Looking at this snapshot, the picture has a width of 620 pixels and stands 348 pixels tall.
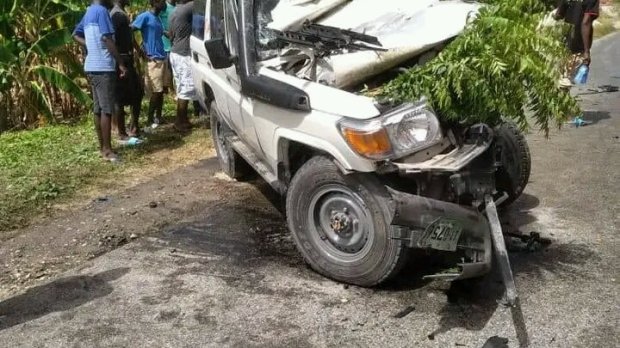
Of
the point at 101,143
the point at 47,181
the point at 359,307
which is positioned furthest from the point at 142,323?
the point at 101,143

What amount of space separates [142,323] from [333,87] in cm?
187

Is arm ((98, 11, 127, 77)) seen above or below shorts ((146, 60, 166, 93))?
above

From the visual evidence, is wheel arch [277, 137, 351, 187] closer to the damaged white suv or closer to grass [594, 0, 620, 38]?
the damaged white suv

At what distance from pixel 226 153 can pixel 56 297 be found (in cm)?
286

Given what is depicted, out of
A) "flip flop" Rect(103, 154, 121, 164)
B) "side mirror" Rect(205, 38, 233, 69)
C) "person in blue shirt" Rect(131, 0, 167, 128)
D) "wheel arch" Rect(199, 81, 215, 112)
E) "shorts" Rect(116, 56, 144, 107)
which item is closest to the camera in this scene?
"side mirror" Rect(205, 38, 233, 69)

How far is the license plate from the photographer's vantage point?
151 inches

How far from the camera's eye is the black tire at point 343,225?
4.10 meters

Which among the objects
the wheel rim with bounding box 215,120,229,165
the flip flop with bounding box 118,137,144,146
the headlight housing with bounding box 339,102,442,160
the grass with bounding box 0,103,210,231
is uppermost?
the headlight housing with bounding box 339,102,442,160

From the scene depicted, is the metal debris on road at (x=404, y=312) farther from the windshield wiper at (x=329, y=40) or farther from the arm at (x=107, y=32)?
the arm at (x=107, y=32)

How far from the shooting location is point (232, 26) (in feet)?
17.4

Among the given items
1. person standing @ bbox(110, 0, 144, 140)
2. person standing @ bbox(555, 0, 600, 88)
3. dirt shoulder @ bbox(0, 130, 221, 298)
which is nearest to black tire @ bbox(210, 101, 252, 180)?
dirt shoulder @ bbox(0, 130, 221, 298)

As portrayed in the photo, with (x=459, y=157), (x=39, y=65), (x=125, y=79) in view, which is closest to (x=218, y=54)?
(x=459, y=157)

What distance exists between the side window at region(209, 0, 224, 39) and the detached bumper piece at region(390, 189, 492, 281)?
2.81 m

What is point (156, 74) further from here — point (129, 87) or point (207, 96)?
point (207, 96)
